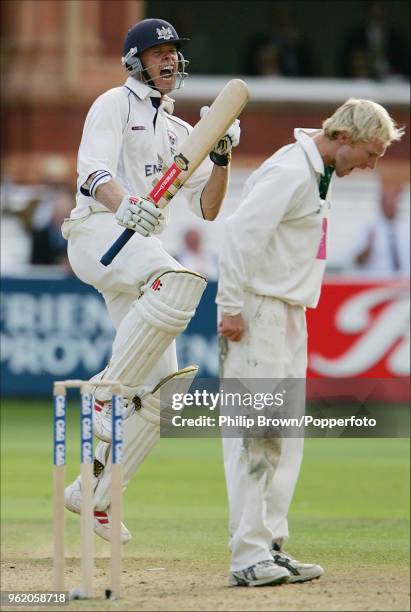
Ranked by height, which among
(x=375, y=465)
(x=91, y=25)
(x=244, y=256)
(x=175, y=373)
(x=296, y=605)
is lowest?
(x=375, y=465)

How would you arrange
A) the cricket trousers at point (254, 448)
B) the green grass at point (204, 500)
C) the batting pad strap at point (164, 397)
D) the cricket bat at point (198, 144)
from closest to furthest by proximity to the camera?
the cricket trousers at point (254, 448) → the cricket bat at point (198, 144) → the batting pad strap at point (164, 397) → the green grass at point (204, 500)

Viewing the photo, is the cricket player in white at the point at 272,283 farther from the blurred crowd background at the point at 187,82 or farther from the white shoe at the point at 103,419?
the blurred crowd background at the point at 187,82

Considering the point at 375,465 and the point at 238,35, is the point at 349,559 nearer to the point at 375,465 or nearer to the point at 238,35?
the point at 375,465

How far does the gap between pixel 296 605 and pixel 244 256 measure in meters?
1.28

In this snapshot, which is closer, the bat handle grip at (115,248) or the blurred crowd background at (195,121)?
the bat handle grip at (115,248)

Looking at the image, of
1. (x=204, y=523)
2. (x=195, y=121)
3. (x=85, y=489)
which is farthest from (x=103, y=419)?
(x=195, y=121)

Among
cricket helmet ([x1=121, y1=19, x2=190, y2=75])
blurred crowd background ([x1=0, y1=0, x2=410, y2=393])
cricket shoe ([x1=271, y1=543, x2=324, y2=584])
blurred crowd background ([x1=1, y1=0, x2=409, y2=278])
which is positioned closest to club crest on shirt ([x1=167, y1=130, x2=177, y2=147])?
cricket helmet ([x1=121, y1=19, x2=190, y2=75])

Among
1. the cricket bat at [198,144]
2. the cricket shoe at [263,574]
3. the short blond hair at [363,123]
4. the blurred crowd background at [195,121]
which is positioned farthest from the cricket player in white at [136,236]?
the blurred crowd background at [195,121]

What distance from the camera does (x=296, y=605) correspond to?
5285 mm

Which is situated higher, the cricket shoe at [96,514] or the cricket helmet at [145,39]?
the cricket helmet at [145,39]

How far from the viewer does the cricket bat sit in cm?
614

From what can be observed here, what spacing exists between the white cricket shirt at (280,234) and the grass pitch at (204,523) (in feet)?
3.60

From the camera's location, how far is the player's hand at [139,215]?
6.18 meters

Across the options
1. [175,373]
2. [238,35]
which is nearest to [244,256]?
[175,373]
